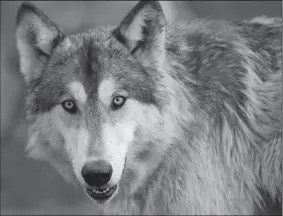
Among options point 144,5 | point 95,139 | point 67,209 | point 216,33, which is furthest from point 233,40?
point 67,209

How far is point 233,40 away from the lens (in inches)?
158

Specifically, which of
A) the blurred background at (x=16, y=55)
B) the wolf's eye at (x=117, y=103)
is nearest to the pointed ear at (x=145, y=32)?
the wolf's eye at (x=117, y=103)

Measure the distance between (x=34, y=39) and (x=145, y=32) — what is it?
79cm

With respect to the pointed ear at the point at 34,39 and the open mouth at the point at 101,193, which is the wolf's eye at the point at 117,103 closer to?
the open mouth at the point at 101,193

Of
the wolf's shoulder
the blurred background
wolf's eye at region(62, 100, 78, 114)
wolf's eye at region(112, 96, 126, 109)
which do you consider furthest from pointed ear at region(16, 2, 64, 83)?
the blurred background

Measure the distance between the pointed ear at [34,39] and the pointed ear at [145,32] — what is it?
460 millimetres

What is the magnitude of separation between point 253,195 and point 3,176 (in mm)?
5044

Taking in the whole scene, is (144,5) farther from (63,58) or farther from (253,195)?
(253,195)

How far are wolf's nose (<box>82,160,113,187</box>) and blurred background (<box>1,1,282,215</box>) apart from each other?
4.43m

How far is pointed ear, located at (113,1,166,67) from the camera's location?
3471 millimetres

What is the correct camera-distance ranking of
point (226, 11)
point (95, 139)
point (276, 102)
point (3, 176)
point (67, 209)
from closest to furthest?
point (95, 139)
point (276, 102)
point (67, 209)
point (3, 176)
point (226, 11)

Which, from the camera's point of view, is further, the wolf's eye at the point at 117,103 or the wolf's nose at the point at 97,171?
the wolf's eye at the point at 117,103

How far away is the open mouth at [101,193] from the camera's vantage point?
338 centimetres

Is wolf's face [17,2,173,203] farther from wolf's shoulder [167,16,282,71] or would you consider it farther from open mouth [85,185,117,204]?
wolf's shoulder [167,16,282,71]
